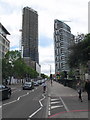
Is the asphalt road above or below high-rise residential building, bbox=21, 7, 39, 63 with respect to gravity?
below

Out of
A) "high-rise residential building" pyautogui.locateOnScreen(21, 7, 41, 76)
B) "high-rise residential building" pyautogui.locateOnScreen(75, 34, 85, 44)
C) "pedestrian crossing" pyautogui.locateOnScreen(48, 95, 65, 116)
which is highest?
"high-rise residential building" pyautogui.locateOnScreen(21, 7, 41, 76)

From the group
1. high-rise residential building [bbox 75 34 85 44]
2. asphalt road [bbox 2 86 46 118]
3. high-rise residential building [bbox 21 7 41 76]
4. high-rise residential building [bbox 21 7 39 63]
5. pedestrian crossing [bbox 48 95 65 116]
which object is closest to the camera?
asphalt road [bbox 2 86 46 118]

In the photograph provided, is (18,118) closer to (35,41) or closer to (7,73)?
(7,73)

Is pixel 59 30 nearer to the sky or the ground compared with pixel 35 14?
nearer to the ground

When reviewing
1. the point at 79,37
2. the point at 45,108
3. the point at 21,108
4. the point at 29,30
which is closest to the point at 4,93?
the point at 21,108

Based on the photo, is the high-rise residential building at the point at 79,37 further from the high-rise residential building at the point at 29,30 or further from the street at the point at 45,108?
the high-rise residential building at the point at 29,30

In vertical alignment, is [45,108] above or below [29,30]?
below

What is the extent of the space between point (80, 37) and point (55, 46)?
66.6m

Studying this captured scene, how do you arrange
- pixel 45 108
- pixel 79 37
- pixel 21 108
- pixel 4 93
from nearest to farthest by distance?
pixel 21 108 < pixel 45 108 < pixel 4 93 < pixel 79 37

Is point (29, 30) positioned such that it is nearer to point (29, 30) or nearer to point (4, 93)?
point (29, 30)

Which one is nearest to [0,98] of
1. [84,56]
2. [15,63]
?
[84,56]

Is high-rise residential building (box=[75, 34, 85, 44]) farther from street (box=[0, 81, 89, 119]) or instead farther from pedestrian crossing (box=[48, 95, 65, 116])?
pedestrian crossing (box=[48, 95, 65, 116])

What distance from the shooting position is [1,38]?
305ft

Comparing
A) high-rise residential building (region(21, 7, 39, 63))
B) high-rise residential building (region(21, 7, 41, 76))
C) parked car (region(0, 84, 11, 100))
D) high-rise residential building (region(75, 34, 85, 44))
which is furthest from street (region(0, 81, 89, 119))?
high-rise residential building (region(21, 7, 39, 63))
